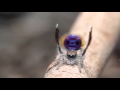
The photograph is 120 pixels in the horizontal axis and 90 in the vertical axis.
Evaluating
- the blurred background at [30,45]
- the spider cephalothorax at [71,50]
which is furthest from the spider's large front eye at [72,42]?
the blurred background at [30,45]

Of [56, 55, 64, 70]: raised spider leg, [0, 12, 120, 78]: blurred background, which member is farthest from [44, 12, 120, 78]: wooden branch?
[0, 12, 120, 78]: blurred background

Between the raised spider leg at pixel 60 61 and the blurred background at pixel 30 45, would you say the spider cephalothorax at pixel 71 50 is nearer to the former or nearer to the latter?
the raised spider leg at pixel 60 61

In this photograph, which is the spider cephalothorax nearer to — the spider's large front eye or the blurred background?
the spider's large front eye

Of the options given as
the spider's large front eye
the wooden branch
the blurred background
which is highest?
the spider's large front eye

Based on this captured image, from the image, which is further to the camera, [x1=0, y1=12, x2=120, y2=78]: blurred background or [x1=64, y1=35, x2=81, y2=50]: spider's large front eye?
[x1=0, y1=12, x2=120, y2=78]: blurred background

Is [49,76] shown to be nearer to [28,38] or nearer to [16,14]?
[28,38]

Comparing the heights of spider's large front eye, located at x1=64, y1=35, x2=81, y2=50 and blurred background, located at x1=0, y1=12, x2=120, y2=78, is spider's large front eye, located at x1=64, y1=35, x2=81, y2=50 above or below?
above
